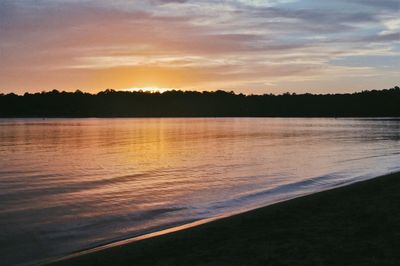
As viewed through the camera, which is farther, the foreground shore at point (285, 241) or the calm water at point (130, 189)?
the calm water at point (130, 189)

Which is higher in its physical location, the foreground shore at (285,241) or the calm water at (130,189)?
the foreground shore at (285,241)

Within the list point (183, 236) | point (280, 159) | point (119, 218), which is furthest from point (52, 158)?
point (183, 236)

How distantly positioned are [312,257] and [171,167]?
72.6 ft

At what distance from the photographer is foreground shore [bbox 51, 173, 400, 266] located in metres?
8.31

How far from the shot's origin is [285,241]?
941cm

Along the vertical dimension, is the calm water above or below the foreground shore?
below

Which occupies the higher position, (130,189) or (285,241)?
(285,241)

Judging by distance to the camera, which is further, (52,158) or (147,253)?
(52,158)

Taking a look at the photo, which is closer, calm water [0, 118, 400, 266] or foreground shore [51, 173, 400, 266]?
foreground shore [51, 173, 400, 266]

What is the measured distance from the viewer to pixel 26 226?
43.9ft

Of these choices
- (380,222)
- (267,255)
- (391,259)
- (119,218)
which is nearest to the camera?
(391,259)

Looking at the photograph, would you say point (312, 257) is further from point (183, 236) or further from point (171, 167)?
point (171, 167)

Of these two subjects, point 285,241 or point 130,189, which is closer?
point 285,241

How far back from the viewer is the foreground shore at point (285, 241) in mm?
8312
